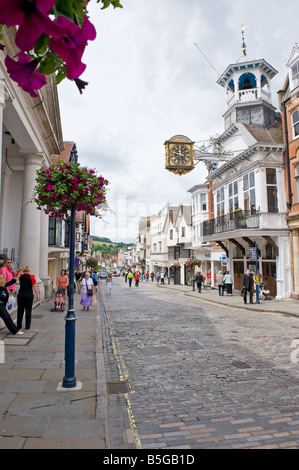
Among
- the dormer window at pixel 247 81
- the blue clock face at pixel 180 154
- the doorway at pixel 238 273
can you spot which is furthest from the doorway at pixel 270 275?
the dormer window at pixel 247 81

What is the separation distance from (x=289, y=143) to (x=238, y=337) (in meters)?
14.5

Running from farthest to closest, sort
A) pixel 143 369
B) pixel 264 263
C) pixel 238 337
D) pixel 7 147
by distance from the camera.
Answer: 1. pixel 264 263
2. pixel 7 147
3. pixel 238 337
4. pixel 143 369

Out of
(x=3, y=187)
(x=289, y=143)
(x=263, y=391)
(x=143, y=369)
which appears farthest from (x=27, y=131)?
(x=289, y=143)

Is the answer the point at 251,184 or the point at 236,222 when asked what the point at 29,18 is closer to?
the point at 236,222

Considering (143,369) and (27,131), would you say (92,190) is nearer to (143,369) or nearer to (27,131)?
(143,369)

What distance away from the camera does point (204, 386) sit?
5.43 metres

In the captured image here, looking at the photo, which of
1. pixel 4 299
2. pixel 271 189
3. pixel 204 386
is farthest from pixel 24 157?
pixel 271 189

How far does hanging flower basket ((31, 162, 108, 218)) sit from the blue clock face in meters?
11.7

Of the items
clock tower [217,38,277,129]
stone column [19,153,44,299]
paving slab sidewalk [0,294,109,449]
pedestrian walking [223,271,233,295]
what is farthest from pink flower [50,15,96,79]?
clock tower [217,38,277,129]

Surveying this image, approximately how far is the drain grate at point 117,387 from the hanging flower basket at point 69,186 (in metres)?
3.29

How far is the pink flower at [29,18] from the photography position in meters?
1.04

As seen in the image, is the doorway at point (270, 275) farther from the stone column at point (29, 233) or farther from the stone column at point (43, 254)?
the stone column at point (29, 233)

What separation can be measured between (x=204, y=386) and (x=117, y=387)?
4.90ft

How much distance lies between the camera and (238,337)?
9.06m
